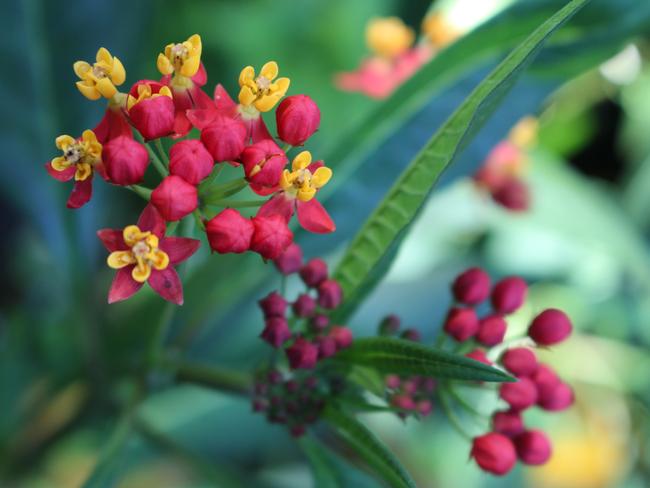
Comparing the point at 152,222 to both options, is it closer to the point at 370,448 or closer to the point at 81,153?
the point at 81,153

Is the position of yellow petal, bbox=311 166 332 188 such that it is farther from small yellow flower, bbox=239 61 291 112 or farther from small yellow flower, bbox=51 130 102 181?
small yellow flower, bbox=51 130 102 181

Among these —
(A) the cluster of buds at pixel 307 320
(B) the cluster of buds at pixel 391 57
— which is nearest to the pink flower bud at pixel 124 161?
(A) the cluster of buds at pixel 307 320

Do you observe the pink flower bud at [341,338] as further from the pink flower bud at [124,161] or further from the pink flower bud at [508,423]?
the pink flower bud at [124,161]

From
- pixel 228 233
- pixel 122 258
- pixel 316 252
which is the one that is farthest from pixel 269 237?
pixel 316 252

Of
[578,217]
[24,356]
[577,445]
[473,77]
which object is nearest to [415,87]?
[473,77]

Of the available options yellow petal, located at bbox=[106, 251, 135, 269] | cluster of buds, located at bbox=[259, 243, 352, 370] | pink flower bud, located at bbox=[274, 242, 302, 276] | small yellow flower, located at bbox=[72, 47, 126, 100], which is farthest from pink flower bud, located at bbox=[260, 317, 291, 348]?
small yellow flower, located at bbox=[72, 47, 126, 100]
